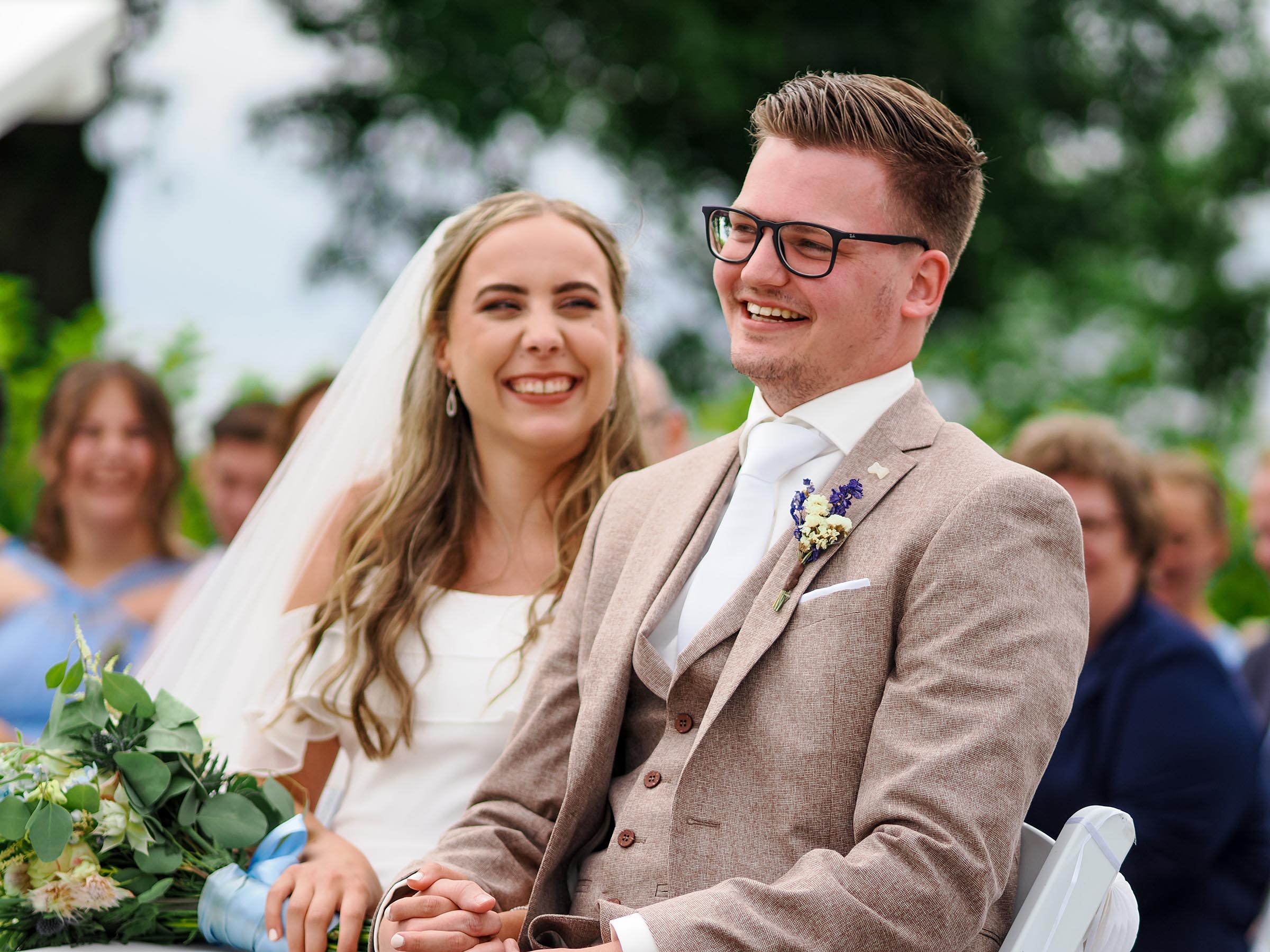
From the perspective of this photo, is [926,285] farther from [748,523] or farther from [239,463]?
[239,463]

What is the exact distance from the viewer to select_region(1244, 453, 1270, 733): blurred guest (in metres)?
5.57

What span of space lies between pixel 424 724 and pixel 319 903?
0.61m

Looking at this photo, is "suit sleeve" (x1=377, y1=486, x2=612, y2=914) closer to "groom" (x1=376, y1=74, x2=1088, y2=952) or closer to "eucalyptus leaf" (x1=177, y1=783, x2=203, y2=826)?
"groom" (x1=376, y1=74, x2=1088, y2=952)

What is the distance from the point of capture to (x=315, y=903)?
2.76 meters

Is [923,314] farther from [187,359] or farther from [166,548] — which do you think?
[187,359]

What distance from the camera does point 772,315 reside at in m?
2.41

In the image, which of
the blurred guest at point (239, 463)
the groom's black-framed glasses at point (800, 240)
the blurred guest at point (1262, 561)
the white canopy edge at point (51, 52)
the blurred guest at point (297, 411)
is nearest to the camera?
the groom's black-framed glasses at point (800, 240)

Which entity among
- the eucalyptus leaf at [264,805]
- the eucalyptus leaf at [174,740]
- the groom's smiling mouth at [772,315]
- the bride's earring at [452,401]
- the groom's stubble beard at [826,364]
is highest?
the groom's smiling mouth at [772,315]

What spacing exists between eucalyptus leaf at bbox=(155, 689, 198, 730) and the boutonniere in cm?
130

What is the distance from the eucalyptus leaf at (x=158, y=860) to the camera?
8.95 feet

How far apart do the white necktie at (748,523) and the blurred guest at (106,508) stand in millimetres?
3845

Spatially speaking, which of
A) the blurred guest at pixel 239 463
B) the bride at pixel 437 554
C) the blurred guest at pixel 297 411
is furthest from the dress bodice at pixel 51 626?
the bride at pixel 437 554

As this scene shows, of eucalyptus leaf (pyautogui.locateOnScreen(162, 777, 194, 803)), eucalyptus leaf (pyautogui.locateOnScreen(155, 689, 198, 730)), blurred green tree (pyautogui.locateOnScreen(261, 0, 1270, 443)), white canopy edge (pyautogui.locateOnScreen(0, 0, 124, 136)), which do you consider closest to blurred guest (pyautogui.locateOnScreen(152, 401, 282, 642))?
eucalyptus leaf (pyautogui.locateOnScreen(155, 689, 198, 730))

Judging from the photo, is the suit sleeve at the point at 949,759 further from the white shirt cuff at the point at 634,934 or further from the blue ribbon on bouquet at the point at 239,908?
the blue ribbon on bouquet at the point at 239,908
